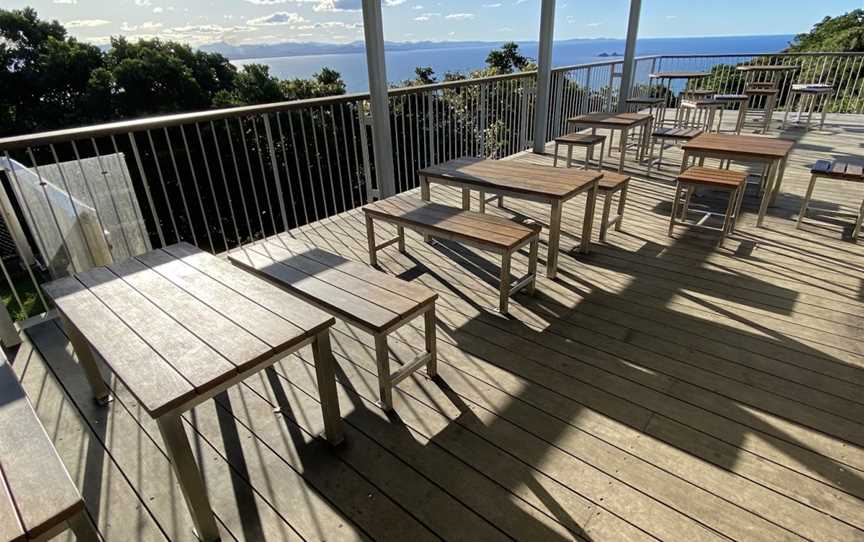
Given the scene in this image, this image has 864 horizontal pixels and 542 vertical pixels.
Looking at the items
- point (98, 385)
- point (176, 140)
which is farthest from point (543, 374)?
point (176, 140)

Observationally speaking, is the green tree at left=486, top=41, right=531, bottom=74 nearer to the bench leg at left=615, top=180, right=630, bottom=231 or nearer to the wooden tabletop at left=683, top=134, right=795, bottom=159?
the wooden tabletop at left=683, top=134, right=795, bottom=159

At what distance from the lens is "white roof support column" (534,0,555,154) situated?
598 centimetres

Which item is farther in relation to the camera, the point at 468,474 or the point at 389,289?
the point at 389,289

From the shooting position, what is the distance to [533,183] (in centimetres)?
342

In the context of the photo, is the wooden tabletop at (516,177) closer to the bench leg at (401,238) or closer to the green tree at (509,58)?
the bench leg at (401,238)

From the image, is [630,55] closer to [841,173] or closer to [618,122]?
[618,122]

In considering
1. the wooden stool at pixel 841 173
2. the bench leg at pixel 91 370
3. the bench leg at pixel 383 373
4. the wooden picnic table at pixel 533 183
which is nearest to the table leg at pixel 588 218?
the wooden picnic table at pixel 533 183

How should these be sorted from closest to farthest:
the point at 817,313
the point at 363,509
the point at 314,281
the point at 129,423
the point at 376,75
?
the point at 363,509, the point at 129,423, the point at 314,281, the point at 817,313, the point at 376,75

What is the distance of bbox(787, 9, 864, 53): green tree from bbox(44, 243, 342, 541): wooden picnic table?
77.5 ft

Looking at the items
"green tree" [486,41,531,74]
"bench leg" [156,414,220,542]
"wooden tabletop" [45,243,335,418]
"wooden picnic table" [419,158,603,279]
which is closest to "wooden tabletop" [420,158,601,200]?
"wooden picnic table" [419,158,603,279]

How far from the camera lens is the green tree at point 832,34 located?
18172mm

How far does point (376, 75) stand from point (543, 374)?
3128mm

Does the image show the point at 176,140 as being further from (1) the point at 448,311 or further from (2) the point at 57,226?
(1) the point at 448,311

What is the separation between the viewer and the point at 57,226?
2914mm
